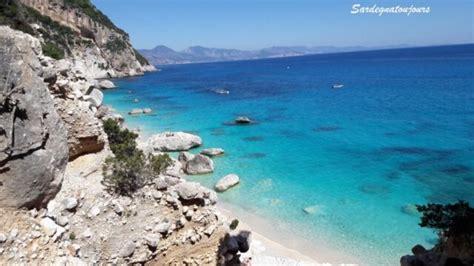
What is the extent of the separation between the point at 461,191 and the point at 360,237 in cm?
947

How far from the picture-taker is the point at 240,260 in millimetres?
14336

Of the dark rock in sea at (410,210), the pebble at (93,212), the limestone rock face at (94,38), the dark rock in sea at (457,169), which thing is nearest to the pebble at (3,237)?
the pebble at (93,212)

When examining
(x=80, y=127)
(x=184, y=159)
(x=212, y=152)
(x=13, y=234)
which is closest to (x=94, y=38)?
→ (x=212, y=152)

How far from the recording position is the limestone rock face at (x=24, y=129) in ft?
28.3

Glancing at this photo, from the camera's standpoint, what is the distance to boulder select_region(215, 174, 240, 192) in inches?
988

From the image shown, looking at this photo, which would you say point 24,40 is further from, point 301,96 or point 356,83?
point 356,83

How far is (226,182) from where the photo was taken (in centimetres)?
2550

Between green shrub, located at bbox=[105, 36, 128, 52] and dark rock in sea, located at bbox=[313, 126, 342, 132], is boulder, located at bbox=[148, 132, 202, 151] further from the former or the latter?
green shrub, located at bbox=[105, 36, 128, 52]

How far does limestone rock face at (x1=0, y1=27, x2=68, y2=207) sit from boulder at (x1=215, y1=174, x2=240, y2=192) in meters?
15.7

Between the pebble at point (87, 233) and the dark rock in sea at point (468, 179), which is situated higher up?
the pebble at point (87, 233)

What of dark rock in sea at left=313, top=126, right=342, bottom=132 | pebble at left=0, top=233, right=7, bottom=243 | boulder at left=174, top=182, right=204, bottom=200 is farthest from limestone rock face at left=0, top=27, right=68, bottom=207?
dark rock in sea at left=313, top=126, right=342, bottom=132

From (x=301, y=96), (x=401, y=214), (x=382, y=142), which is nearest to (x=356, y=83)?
(x=301, y=96)

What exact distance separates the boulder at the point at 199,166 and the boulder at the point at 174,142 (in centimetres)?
585

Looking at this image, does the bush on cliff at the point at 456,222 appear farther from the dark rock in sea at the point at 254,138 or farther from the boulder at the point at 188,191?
the dark rock in sea at the point at 254,138
